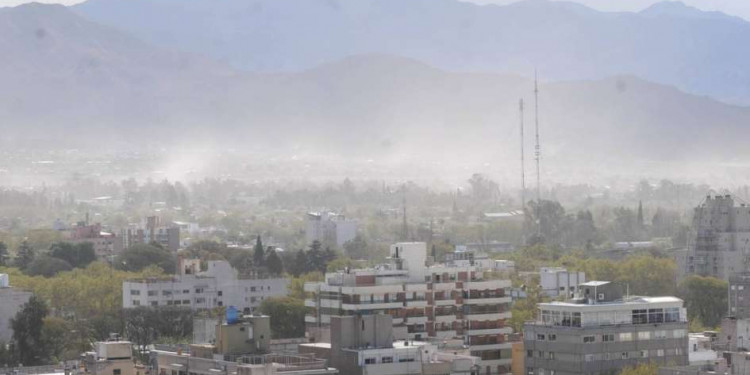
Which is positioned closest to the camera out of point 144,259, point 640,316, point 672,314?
point 640,316

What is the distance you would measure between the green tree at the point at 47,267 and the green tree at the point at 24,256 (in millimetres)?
1068

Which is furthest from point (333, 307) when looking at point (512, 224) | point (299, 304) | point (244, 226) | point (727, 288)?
point (244, 226)

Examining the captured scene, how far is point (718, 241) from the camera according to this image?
362ft

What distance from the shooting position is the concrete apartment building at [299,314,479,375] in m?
48.6

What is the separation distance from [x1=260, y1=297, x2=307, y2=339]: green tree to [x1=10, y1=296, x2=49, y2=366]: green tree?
7.26 meters

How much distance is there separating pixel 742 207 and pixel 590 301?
61.8m

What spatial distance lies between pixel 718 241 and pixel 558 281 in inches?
852

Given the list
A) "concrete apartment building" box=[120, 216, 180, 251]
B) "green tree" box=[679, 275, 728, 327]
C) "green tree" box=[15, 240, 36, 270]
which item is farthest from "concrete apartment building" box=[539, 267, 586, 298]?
"concrete apartment building" box=[120, 216, 180, 251]

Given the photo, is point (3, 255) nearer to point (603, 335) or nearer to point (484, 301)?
point (484, 301)

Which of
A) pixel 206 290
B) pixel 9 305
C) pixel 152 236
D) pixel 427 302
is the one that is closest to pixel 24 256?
pixel 152 236

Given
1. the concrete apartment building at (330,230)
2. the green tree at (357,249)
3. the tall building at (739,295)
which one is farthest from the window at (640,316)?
the concrete apartment building at (330,230)

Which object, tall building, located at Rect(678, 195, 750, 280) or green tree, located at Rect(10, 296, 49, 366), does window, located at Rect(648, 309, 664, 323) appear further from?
tall building, located at Rect(678, 195, 750, 280)

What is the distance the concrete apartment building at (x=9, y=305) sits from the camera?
80.6 m

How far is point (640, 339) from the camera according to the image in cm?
5225
